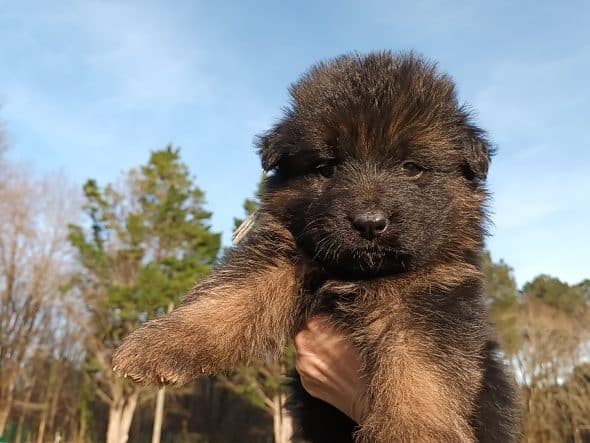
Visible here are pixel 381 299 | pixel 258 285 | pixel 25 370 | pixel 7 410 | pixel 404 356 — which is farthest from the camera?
pixel 25 370

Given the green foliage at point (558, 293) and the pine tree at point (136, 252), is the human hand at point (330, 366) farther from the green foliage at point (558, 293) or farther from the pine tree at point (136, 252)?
the green foliage at point (558, 293)

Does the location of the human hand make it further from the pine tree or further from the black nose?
the pine tree

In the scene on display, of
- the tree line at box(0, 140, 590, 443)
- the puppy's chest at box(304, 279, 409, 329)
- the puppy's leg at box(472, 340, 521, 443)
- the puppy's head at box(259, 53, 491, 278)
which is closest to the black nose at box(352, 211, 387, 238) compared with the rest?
the puppy's head at box(259, 53, 491, 278)

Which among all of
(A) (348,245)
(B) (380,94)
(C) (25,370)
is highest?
(C) (25,370)

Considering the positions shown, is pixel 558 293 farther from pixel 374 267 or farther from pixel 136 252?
pixel 374 267

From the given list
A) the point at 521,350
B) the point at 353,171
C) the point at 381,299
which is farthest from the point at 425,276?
the point at 521,350

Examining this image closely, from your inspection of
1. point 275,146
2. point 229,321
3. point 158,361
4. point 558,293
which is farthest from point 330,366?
point 558,293

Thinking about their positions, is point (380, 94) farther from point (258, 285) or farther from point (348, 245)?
point (258, 285)

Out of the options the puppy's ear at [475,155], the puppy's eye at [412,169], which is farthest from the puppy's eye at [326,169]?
the puppy's ear at [475,155]
